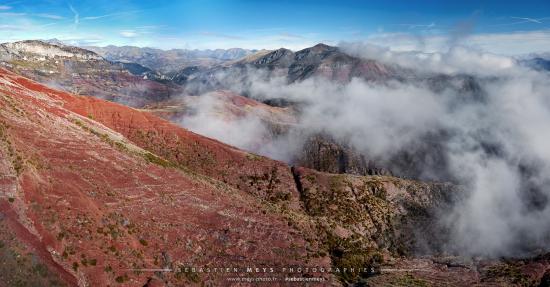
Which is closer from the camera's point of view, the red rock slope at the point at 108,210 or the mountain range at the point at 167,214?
the red rock slope at the point at 108,210

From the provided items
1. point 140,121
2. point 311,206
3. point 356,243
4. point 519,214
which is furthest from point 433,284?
point 519,214

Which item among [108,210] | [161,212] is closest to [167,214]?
[161,212]

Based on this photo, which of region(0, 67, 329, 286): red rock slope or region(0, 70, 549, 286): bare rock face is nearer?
region(0, 67, 329, 286): red rock slope

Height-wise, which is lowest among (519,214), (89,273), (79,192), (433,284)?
(519,214)

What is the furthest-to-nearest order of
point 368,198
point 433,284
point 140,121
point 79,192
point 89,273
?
point 368,198 < point 140,121 < point 433,284 < point 79,192 < point 89,273

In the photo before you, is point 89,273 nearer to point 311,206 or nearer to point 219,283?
point 219,283

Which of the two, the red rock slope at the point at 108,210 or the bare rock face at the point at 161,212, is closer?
the red rock slope at the point at 108,210

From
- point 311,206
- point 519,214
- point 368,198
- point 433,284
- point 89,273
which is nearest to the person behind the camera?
point 89,273

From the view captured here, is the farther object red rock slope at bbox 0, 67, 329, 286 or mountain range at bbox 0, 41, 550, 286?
mountain range at bbox 0, 41, 550, 286
